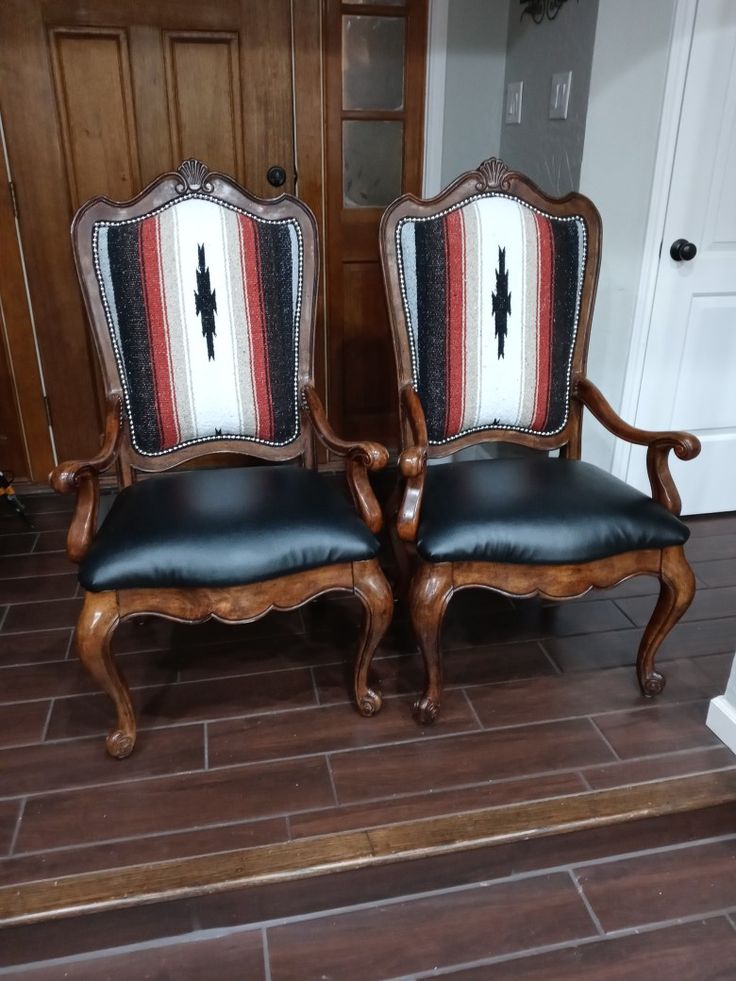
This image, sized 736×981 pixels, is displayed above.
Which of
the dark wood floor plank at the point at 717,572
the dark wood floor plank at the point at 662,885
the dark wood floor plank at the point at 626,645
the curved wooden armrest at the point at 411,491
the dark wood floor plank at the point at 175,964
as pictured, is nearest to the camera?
the dark wood floor plank at the point at 175,964

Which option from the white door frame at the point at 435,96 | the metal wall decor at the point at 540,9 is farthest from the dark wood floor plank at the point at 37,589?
the metal wall decor at the point at 540,9

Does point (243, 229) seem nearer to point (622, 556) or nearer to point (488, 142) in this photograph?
point (622, 556)

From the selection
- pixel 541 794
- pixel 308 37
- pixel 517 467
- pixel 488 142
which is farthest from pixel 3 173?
pixel 541 794

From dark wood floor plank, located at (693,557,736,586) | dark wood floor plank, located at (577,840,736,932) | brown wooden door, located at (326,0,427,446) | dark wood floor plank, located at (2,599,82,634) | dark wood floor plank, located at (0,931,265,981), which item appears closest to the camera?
dark wood floor plank, located at (0,931,265,981)

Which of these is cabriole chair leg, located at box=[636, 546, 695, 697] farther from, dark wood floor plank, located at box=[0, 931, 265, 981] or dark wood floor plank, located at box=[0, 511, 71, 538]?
dark wood floor plank, located at box=[0, 511, 71, 538]

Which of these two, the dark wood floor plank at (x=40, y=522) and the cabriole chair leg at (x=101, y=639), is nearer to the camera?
the cabriole chair leg at (x=101, y=639)

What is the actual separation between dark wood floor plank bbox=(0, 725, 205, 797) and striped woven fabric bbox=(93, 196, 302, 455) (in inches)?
25.8

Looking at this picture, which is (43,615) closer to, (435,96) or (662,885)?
(662,885)

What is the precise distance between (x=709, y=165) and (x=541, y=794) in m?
1.72

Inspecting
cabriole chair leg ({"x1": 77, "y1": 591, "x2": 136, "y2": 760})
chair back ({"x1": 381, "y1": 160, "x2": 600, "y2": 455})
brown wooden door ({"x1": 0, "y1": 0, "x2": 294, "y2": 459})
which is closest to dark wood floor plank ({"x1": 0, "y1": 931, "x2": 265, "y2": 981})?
cabriole chair leg ({"x1": 77, "y1": 591, "x2": 136, "y2": 760})

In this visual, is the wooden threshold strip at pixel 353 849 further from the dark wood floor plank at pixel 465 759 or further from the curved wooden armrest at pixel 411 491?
the curved wooden armrest at pixel 411 491

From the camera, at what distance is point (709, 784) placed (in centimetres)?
157

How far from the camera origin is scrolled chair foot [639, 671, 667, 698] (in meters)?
1.81

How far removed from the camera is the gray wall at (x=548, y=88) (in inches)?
86.7
